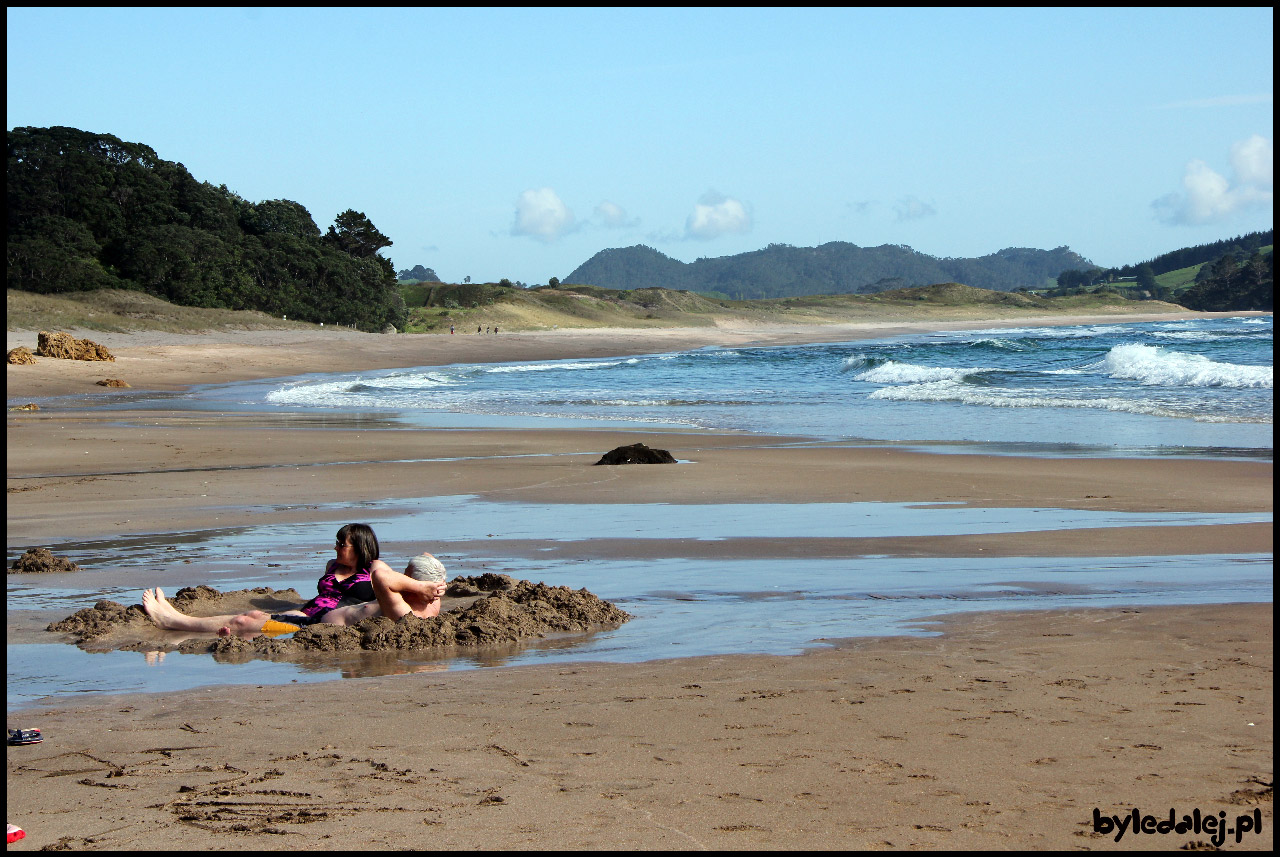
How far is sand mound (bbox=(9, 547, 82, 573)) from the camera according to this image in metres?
6.76

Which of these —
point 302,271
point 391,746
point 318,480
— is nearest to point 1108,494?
point 318,480

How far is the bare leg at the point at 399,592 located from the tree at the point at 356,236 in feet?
221

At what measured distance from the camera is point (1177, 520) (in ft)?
27.9

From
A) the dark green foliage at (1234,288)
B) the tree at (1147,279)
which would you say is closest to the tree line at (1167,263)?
the tree at (1147,279)

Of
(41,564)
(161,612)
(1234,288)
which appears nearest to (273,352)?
(41,564)

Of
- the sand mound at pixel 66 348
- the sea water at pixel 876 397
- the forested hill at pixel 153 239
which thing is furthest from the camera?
the forested hill at pixel 153 239

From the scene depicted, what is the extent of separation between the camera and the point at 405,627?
5223 millimetres

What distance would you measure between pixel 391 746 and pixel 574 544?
429 centimetres

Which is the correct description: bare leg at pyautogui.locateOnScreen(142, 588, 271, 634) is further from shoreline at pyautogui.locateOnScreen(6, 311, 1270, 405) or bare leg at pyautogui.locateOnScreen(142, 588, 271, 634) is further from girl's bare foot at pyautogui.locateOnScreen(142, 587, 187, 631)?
shoreline at pyautogui.locateOnScreen(6, 311, 1270, 405)

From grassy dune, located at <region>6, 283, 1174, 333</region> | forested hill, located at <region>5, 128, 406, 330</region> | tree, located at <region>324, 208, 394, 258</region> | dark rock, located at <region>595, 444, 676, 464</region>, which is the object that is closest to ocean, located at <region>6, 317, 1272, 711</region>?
dark rock, located at <region>595, 444, 676, 464</region>

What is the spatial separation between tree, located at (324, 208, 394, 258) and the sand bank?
6890cm

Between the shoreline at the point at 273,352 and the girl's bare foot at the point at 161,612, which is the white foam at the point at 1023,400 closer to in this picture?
the girl's bare foot at the point at 161,612

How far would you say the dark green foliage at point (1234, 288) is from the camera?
124m

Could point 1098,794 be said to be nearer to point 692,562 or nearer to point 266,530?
point 692,562
